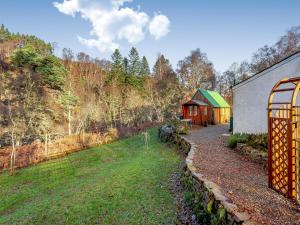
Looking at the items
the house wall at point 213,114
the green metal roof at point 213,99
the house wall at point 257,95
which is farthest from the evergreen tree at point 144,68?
the house wall at point 257,95

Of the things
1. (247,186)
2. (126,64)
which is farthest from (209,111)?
(126,64)

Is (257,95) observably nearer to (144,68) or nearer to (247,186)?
(247,186)

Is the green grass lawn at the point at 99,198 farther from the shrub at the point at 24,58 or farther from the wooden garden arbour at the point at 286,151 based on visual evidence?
the shrub at the point at 24,58

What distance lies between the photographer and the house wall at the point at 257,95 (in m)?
9.51

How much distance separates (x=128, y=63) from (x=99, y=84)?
1217 cm

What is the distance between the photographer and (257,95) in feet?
Result: 36.3

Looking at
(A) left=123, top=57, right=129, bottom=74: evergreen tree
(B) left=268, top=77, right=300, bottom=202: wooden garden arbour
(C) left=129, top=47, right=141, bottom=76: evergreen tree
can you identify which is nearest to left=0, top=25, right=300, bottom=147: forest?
(C) left=129, top=47, right=141, bottom=76: evergreen tree

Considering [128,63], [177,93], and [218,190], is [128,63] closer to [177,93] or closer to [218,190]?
[177,93]

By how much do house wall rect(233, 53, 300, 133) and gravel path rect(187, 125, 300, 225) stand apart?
270 centimetres

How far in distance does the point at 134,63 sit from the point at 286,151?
127 ft

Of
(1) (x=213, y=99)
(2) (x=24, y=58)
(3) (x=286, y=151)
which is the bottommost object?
(3) (x=286, y=151)

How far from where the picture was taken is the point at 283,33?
27000 mm

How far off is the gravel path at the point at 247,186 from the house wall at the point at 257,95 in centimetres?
270

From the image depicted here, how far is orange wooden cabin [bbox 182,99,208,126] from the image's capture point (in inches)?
843
